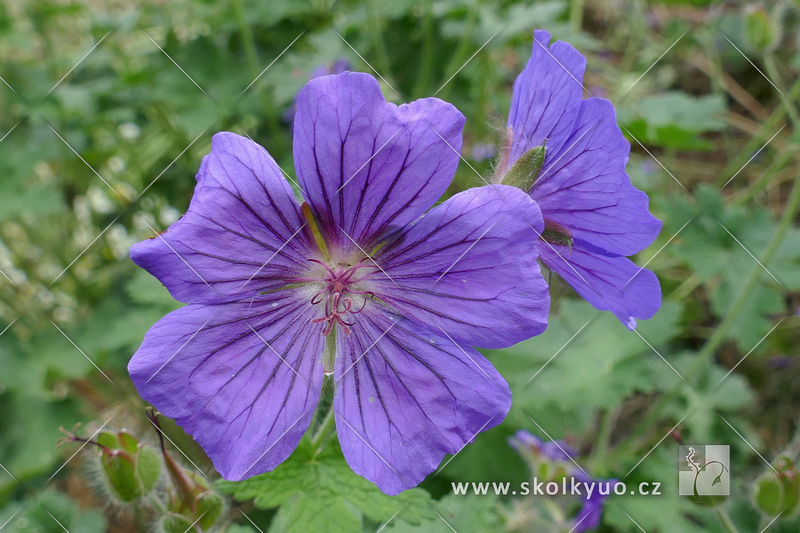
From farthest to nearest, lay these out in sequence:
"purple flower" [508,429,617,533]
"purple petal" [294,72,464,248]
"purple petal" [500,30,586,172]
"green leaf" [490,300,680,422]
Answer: "green leaf" [490,300,680,422] → "purple flower" [508,429,617,533] → "purple petal" [500,30,586,172] → "purple petal" [294,72,464,248]

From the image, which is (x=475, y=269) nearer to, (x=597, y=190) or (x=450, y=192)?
(x=597, y=190)

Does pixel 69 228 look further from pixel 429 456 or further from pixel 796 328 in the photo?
pixel 796 328

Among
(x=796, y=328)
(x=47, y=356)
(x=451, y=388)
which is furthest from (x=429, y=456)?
(x=796, y=328)

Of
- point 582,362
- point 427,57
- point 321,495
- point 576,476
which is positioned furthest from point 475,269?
point 427,57

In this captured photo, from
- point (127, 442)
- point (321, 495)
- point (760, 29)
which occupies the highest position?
point (127, 442)

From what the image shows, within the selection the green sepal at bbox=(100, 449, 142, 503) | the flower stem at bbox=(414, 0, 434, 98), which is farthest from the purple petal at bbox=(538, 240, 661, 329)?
the flower stem at bbox=(414, 0, 434, 98)

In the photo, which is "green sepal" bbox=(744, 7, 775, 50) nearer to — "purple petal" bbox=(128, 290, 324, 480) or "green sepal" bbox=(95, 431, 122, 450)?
"purple petal" bbox=(128, 290, 324, 480)

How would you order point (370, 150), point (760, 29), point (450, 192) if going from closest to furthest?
point (370, 150) → point (760, 29) → point (450, 192)
